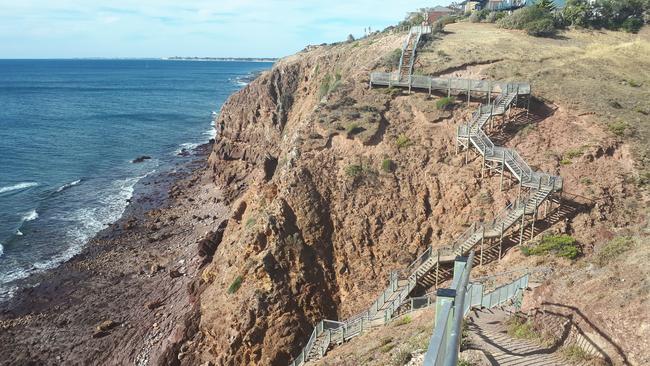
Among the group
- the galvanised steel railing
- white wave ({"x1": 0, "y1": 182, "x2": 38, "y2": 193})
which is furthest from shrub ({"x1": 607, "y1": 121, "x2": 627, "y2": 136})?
white wave ({"x1": 0, "y1": 182, "x2": 38, "y2": 193})

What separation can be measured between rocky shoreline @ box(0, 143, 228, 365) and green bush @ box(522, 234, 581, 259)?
67.0 ft

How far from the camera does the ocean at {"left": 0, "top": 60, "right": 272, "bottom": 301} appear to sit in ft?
153

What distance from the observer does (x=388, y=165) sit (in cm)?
3170

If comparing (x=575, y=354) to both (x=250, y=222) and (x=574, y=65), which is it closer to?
(x=250, y=222)

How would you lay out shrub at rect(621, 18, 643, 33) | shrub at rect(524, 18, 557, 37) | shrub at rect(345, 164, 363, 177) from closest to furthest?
shrub at rect(345, 164, 363, 177)
shrub at rect(524, 18, 557, 37)
shrub at rect(621, 18, 643, 33)

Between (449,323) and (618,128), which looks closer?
(449,323)

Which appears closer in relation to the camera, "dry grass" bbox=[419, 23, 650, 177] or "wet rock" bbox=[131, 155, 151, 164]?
"dry grass" bbox=[419, 23, 650, 177]

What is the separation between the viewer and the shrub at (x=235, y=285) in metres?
28.2

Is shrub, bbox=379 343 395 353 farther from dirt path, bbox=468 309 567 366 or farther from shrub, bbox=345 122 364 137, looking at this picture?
shrub, bbox=345 122 364 137

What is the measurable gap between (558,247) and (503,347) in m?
11.3

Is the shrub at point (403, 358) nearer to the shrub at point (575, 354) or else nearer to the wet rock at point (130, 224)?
the shrub at point (575, 354)

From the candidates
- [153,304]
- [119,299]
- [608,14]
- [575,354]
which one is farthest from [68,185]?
[608,14]

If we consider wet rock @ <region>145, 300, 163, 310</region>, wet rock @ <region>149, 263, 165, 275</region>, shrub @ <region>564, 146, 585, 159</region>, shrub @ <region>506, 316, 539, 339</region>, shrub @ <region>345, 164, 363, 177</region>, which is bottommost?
wet rock @ <region>145, 300, 163, 310</region>

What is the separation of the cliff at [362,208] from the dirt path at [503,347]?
7773 millimetres
